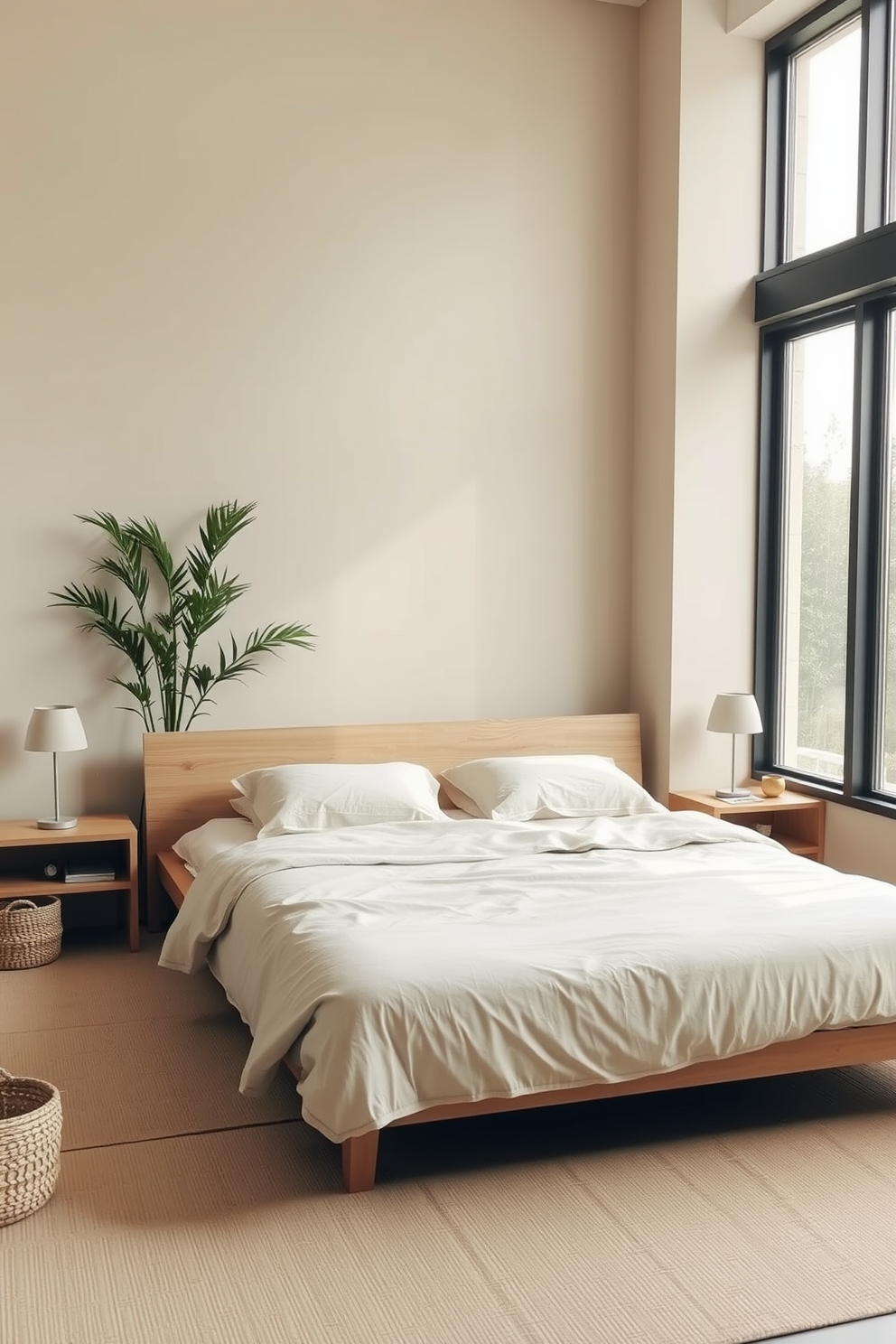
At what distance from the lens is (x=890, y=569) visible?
4555mm

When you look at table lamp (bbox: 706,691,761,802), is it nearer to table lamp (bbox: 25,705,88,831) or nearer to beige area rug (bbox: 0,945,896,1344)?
beige area rug (bbox: 0,945,896,1344)

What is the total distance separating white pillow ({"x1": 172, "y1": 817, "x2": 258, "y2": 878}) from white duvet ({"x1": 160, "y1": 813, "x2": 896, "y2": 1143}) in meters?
0.36

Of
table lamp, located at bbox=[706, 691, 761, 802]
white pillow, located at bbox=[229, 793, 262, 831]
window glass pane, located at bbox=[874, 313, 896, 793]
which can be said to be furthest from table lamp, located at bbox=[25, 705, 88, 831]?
window glass pane, located at bbox=[874, 313, 896, 793]

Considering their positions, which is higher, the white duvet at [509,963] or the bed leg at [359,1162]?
the white duvet at [509,963]

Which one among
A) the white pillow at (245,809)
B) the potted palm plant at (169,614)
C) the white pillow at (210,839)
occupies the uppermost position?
the potted palm plant at (169,614)

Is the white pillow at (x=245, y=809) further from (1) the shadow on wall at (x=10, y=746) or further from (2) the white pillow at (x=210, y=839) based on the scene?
(1) the shadow on wall at (x=10, y=746)

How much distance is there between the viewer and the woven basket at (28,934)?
4184 mm

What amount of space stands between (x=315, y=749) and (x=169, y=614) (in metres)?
0.76

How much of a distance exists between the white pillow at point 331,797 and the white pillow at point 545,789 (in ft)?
0.68

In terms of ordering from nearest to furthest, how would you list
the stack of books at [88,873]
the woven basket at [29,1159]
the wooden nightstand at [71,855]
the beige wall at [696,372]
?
the woven basket at [29,1159], the wooden nightstand at [71,855], the stack of books at [88,873], the beige wall at [696,372]

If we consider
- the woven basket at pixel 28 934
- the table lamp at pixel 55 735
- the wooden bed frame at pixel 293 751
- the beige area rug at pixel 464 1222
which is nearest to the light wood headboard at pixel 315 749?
the wooden bed frame at pixel 293 751

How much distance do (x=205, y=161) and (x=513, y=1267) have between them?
4049mm

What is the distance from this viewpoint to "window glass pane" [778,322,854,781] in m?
4.79

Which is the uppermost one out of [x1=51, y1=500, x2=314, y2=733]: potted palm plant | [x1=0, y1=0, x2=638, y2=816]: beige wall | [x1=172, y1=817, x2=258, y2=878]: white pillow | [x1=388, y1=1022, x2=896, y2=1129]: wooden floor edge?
[x1=0, y1=0, x2=638, y2=816]: beige wall
